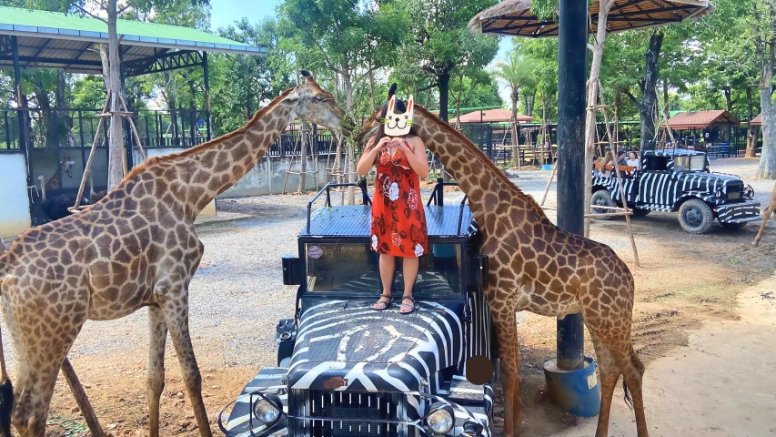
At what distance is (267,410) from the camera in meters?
3.64

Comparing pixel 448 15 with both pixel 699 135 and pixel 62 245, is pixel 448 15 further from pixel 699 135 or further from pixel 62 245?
pixel 699 135

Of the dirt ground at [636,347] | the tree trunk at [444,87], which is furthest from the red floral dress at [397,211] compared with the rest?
the tree trunk at [444,87]

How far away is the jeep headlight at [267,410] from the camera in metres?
3.62

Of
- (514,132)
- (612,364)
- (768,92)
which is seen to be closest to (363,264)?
(612,364)

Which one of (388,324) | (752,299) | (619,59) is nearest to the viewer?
(388,324)

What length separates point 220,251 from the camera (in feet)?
42.2

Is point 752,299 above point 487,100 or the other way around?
the other way around

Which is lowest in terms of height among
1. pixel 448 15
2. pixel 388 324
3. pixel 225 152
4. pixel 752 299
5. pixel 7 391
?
pixel 752 299

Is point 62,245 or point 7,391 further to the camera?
point 7,391

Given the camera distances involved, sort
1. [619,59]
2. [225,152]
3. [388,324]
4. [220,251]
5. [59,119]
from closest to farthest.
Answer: [388,324] → [225,152] → [220,251] → [59,119] → [619,59]

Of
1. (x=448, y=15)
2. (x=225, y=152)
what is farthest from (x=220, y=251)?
(x=448, y=15)

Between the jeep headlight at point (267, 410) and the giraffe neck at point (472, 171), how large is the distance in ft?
6.67

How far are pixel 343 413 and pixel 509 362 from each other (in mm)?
1648

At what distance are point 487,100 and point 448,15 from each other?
31.0 meters
